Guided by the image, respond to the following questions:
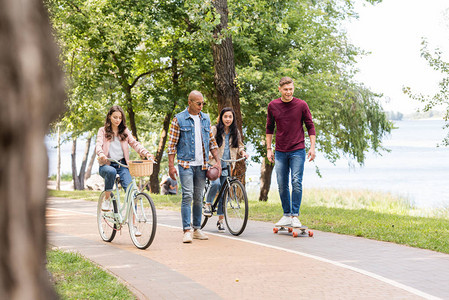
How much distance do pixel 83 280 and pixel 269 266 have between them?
2.06m

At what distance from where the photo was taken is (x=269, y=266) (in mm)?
6457

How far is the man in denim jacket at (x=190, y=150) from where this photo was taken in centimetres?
818

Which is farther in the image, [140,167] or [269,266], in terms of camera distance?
[140,167]

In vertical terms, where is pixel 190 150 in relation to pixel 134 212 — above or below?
above

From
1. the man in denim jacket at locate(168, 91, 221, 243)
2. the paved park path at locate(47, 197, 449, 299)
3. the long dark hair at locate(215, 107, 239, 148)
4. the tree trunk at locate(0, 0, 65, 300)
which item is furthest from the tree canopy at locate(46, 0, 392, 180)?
the tree trunk at locate(0, 0, 65, 300)

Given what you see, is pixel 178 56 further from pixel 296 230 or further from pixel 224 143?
pixel 296 230

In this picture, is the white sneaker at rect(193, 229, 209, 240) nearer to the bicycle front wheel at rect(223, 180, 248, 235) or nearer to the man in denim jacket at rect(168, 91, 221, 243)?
the man in denim jacket at rect(168, 91, 221, 243)

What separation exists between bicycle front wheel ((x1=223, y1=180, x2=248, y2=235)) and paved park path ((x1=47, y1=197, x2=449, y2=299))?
0.18 meters

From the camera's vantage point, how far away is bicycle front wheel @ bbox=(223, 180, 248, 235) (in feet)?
28.6

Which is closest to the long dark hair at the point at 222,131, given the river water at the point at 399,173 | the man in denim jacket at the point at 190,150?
the man in denim jacket at the point at 190,150

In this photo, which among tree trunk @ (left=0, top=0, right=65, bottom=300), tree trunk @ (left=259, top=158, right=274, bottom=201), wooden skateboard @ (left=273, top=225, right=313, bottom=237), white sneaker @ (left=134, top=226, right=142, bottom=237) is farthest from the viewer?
tree trunk @ (left=259, top=158, right=274, bottom=201)

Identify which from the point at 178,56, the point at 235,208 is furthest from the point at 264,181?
the point at 235,208

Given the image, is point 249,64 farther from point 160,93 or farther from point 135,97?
point 135,97

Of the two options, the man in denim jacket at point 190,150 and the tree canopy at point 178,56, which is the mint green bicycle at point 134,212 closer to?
the man in denim jacket at point 190,150
